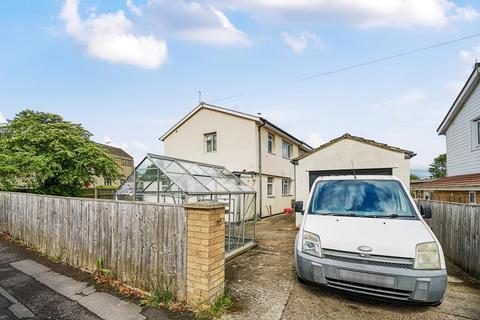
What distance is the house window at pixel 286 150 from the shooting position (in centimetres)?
1908

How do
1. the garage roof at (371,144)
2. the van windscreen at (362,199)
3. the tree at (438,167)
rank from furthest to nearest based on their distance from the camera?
the tree at (438,167) → the garage roof at (371,144) → the van windscreen at (362,199)

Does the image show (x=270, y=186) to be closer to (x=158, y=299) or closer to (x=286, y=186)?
(x=286, y=186)

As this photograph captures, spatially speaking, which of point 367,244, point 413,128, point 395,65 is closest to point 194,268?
point 367,244

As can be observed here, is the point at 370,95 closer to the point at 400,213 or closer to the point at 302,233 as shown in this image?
the point at 400,213

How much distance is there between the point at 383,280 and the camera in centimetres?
343

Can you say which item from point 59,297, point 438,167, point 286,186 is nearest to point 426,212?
point 59,297

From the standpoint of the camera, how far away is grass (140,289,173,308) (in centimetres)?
391

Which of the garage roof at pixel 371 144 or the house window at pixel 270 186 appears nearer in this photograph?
the garage roof at pixel 371 144

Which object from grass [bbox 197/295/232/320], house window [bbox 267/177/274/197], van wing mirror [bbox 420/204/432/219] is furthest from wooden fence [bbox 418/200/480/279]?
house window [bbox 267/177/274/197]

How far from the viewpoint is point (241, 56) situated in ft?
37.6

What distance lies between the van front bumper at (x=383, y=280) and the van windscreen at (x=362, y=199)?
104 cm

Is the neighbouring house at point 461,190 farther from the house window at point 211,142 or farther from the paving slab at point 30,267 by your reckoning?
the paving slab at point 30,267

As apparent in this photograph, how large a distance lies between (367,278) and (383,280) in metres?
0.19

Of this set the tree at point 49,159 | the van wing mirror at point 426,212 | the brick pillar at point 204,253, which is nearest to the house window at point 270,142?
the tree at point 49,159
